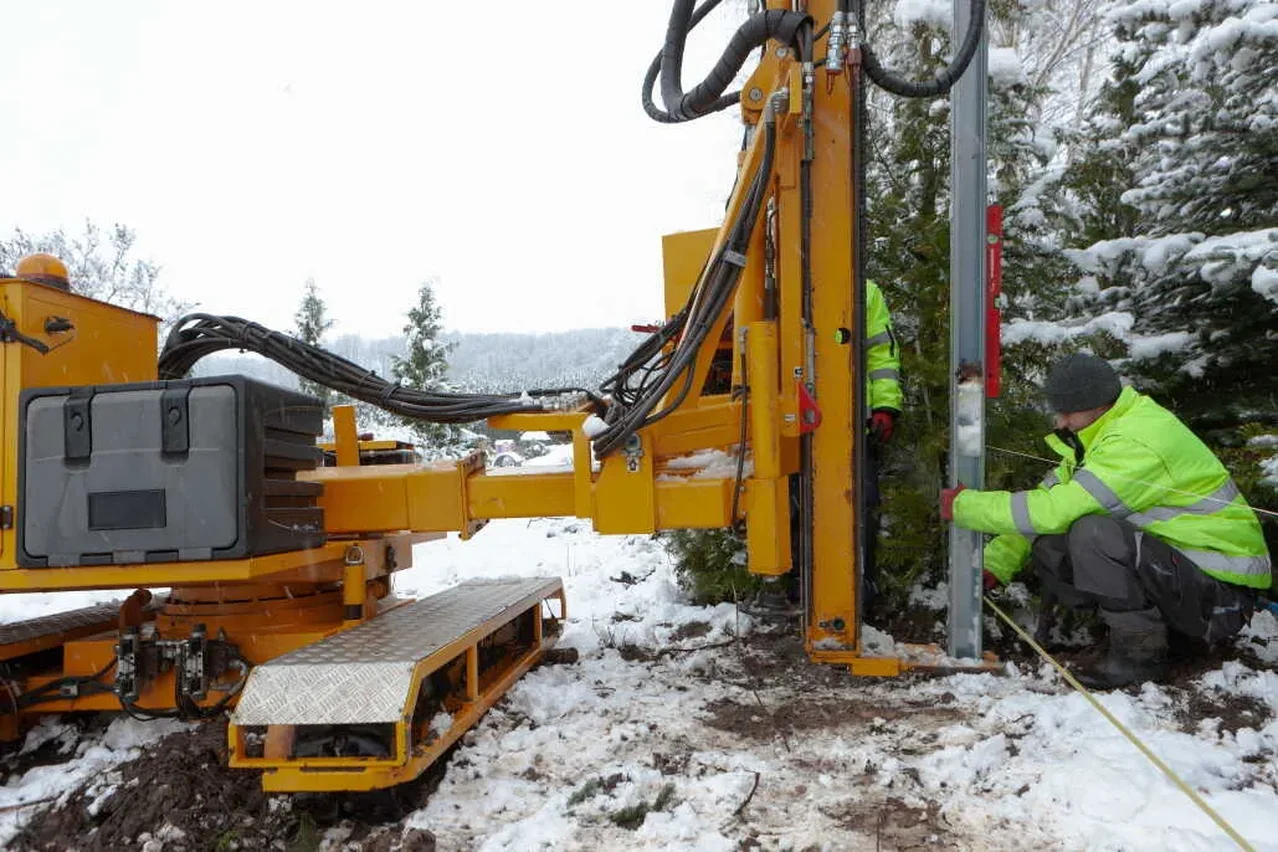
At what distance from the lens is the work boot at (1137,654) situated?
345cm

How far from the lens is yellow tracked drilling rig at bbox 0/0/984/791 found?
3.09 meters

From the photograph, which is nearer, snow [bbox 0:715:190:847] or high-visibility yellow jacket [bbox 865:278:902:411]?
snow [bbox 0:715:190:847]

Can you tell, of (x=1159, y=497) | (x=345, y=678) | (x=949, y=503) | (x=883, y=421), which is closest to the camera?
(x=345, y=678)

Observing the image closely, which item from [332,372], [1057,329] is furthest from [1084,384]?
[332,372]

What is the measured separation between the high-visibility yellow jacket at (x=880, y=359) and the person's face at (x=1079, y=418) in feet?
2.74

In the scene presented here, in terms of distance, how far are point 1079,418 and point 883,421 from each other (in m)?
0.94

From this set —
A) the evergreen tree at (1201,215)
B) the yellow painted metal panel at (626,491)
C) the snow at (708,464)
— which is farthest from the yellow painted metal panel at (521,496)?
the evergreen tree at (1201,215)

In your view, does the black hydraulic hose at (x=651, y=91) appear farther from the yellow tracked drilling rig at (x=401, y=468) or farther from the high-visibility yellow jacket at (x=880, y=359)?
the high-visibility yellow jacket at (x=880, y=359)

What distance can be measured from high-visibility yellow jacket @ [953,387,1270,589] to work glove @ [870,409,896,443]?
886 mm

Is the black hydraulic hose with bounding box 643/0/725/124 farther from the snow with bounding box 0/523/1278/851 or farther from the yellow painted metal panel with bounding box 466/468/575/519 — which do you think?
the snow with bounding box 0/523/1278/851

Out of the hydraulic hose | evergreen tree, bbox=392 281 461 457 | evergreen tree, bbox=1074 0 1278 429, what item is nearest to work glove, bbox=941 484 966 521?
evergreen tree, bbox=1074 0 1278 429

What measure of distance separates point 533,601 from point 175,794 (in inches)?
73.6

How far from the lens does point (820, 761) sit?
2.98 m

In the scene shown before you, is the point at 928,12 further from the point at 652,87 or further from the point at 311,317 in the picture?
the point at 311,317
